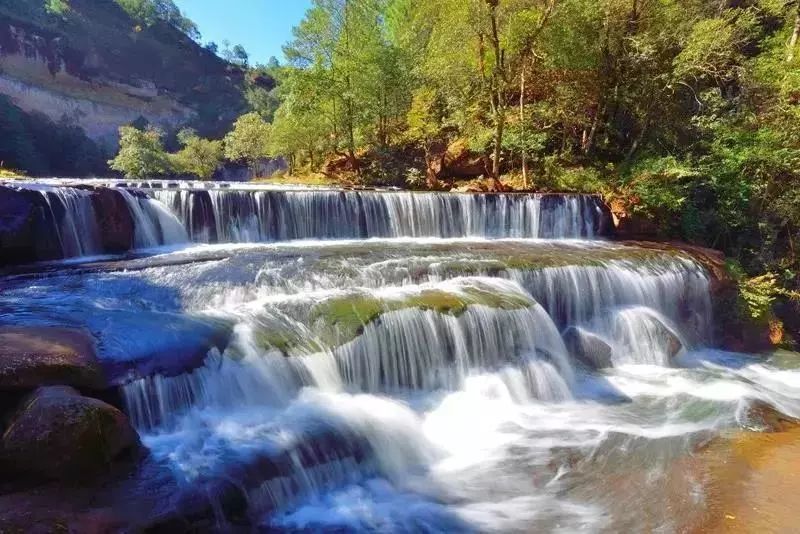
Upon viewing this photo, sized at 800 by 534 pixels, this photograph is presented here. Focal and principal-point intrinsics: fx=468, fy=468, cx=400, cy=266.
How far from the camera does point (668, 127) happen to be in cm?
1627

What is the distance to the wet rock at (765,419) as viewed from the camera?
673 centimetres

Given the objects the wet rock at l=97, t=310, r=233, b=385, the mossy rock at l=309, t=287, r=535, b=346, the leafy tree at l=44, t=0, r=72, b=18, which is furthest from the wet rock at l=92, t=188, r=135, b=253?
the leafy tree at l=44, t=0, r=72, b=18

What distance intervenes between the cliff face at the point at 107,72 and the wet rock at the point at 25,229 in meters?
47.9

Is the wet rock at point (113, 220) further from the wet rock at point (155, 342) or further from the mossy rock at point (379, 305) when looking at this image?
the mossy rock at point (379, 305)

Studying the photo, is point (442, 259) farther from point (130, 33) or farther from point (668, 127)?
point (130, 33)

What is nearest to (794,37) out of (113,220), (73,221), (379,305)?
(379,305)

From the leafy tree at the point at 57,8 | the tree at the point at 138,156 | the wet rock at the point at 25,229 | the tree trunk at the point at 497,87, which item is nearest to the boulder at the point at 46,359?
the wet rock at the point at 25,229

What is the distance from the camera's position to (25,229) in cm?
931

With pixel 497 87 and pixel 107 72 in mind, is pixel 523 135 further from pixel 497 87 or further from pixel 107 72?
pixel 107 72

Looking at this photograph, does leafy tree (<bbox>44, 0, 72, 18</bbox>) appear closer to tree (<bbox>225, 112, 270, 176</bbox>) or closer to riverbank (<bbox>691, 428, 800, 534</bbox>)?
tree (<bbox>225, 112, 270, 176</bbox>)

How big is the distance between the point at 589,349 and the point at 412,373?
3806 mm

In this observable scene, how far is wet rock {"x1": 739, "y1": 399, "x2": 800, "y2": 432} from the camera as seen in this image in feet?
22.1

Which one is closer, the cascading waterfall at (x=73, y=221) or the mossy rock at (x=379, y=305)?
the mossy rock at (x=379, y=305)

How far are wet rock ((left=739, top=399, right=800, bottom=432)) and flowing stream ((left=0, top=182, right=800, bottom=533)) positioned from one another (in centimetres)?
19
